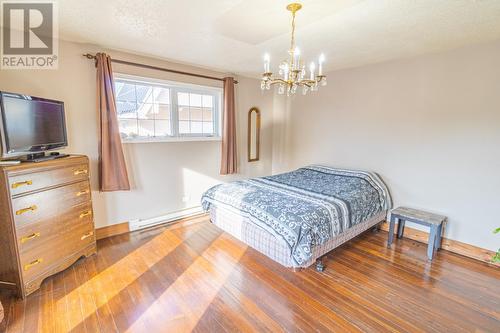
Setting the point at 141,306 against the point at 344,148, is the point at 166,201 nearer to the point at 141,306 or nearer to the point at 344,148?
the point at 141,306

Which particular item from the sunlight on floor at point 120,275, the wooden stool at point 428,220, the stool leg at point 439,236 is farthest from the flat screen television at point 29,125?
the stool leg at point 439,236

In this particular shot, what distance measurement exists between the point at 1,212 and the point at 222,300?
1.85 metres

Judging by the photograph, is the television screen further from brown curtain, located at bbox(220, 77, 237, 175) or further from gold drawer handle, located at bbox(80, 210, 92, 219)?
brown curtain, located at bbox(220, 77, 237, 175)

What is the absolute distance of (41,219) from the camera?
2027mm

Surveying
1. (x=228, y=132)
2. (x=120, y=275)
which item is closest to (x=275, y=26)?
(x=228, y=132)

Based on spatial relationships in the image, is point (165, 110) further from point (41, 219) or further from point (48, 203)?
point (41, 219)

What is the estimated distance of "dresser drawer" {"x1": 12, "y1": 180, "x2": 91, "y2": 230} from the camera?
6.15 ft

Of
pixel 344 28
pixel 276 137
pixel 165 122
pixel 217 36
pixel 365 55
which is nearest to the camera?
pixel 344 28

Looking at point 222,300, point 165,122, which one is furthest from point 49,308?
point 165,122

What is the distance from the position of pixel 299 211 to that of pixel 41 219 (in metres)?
2.23

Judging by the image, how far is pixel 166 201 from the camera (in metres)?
3.48

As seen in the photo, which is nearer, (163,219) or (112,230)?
(112,230)

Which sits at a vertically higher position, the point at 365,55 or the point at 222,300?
the point at 365,55

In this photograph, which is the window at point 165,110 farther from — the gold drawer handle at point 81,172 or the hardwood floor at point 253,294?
the hardwood floor at point 253,294
